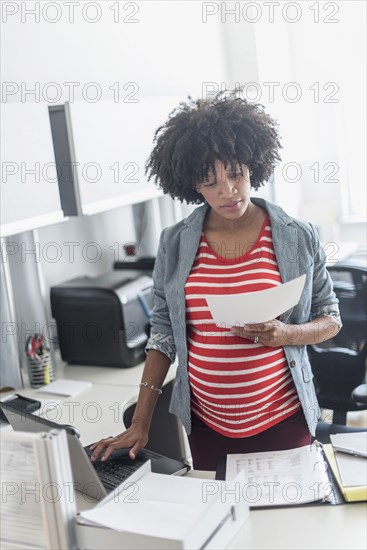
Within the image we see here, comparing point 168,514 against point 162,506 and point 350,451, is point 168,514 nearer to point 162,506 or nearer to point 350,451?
point 162,506

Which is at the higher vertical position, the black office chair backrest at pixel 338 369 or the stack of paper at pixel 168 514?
the stack of paper at pixel 168 514

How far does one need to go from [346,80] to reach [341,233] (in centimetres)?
91

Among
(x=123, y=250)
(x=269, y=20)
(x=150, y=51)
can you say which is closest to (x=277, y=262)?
(x=123, y=250)

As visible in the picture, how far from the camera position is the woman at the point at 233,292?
75.7 inches

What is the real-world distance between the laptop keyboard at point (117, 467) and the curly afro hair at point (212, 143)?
0.72m

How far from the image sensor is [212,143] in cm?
192

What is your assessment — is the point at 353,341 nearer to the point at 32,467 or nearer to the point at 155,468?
the point at 155,468

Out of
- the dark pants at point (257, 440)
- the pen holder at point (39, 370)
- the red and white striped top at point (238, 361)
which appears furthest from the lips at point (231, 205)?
the pen holder at point (39, 370)

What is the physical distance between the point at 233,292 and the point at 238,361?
182mm

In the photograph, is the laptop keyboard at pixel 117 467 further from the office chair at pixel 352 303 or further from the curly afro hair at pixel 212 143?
the office chair at pixel 352 303

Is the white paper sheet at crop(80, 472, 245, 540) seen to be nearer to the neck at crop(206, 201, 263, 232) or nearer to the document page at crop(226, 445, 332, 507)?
the document page at crop(226, 445, 332, 507)

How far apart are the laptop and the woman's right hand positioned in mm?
13

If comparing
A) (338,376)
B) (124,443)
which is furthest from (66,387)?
(338,376)

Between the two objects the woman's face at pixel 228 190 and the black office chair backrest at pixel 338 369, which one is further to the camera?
the black office chair backrest at pixel 338 369
